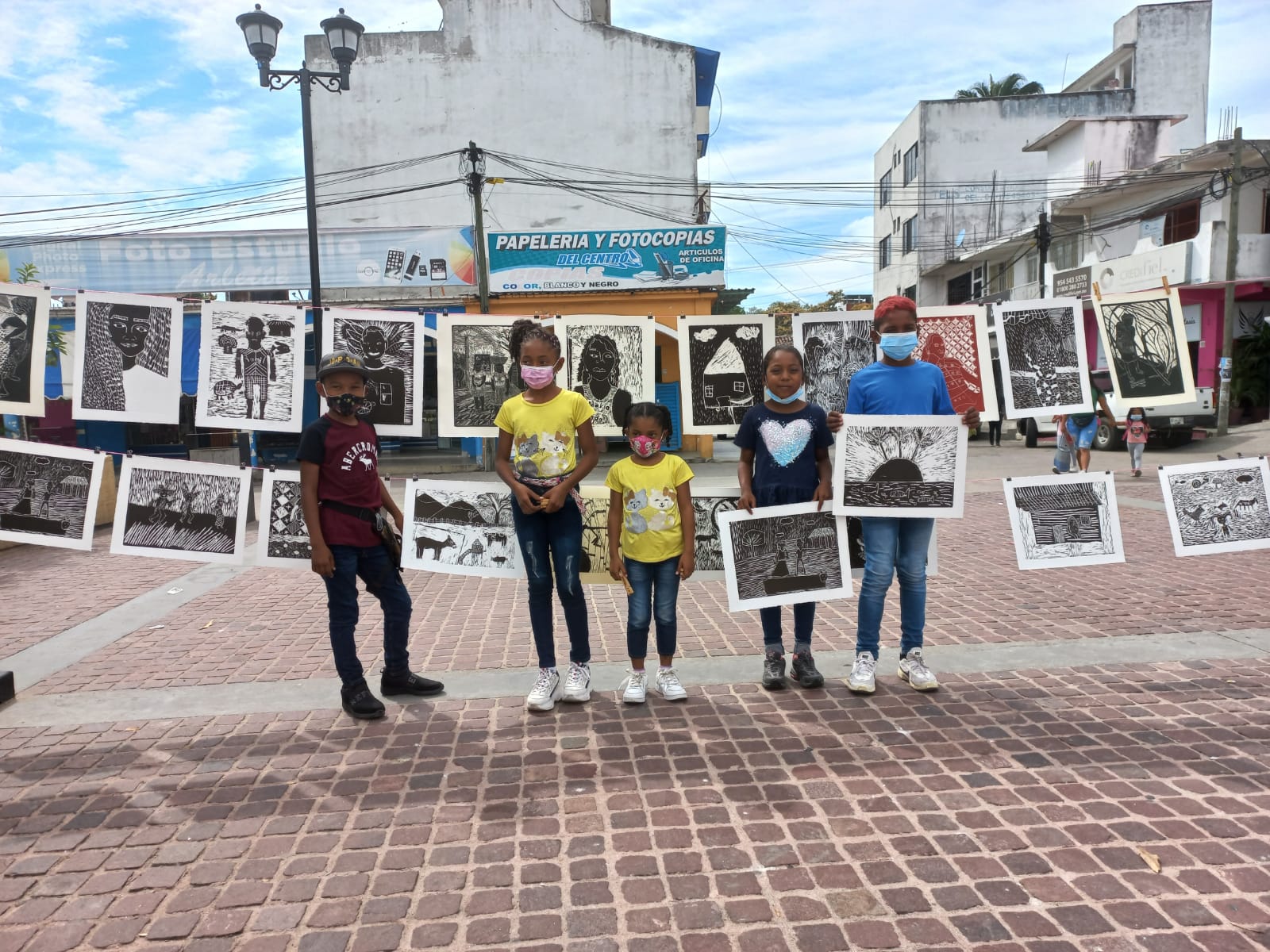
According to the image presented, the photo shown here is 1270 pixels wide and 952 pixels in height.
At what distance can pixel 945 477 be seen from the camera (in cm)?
396

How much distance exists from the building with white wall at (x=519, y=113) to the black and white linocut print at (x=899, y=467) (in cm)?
1983

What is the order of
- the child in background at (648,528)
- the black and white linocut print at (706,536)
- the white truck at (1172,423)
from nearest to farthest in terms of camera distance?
1. the child in background at (648,528)
2. the black and white linocut print at (706,536)
3. the white truck at (1172,423)

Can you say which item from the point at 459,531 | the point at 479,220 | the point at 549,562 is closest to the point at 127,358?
the point at 459,531

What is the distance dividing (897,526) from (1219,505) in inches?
69.0

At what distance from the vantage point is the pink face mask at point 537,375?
3.76 metres

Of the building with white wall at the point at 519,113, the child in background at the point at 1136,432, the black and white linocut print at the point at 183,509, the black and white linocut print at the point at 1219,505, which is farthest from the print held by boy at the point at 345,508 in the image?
the building with white wall at the point at 519,113

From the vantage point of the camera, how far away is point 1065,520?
4.20 metres

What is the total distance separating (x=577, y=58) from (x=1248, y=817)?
23822mm

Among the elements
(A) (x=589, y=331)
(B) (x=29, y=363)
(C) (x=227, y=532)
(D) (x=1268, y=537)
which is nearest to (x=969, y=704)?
(D) (x=1268, y=537)

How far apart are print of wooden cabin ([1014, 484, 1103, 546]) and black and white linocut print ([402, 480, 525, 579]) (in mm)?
2828

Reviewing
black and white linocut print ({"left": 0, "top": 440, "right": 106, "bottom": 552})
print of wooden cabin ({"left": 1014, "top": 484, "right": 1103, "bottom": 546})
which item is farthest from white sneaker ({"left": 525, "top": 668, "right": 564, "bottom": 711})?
print of wooden cabin ({"left": 1014, "top": 484, "right": 1103, "bottom": 546})

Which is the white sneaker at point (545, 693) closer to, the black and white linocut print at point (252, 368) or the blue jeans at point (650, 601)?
the blue jeans at point (650, 601)

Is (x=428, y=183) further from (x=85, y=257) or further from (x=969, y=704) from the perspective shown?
(x=969, y=704)

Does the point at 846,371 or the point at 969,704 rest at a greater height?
the point at 846,371
